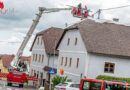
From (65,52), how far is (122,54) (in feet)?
33.2

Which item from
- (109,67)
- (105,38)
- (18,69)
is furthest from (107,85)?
(18,69)

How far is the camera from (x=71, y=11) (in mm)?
41844

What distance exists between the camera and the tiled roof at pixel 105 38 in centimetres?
3459

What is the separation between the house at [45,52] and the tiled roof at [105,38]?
12952mm

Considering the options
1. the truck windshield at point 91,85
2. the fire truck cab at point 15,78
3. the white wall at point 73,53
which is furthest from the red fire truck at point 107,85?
the fire truck cab at point 15,78

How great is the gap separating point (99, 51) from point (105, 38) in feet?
9.32

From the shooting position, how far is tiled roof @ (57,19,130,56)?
34.6m

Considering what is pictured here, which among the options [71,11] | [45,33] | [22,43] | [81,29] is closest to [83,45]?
[81,29]

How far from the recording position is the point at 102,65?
3525 cm

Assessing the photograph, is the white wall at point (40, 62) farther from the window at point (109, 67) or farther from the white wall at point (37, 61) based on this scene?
the window at point (109, 67)

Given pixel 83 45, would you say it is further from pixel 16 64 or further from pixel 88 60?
pixel 16 64

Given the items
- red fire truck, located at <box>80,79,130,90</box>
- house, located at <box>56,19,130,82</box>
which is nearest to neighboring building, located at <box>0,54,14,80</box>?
house, located at <box>56,19,130,82</box>

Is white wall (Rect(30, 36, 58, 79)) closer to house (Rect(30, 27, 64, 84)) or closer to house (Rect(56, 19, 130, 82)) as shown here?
house (Rect(30, 27, 64, 84))

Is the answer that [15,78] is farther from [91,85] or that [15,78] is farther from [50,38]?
[91,85]
